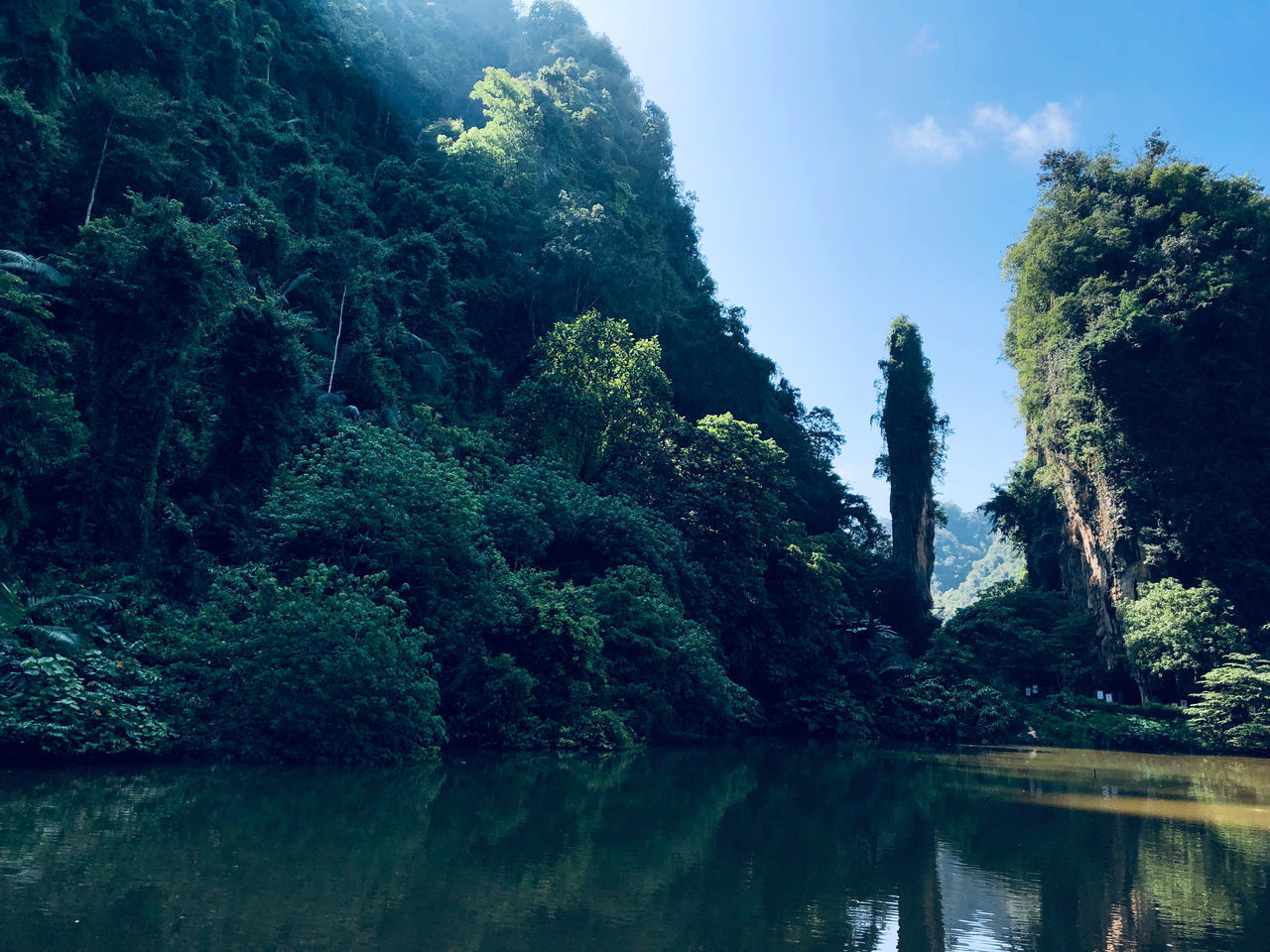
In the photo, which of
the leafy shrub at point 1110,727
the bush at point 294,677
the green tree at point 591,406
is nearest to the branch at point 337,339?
the green tree at point 591,406

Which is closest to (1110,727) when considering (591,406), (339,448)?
(591,406)

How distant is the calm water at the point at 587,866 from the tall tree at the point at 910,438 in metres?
32.9

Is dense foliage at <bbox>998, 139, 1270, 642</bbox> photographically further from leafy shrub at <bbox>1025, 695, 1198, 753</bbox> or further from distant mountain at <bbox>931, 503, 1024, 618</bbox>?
distant mountain at <bbox>931, 503, 1024, 618</bbox>

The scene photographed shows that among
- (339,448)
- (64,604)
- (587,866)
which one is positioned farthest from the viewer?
(339,448)

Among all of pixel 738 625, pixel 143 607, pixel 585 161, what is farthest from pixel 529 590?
pixel 585 161

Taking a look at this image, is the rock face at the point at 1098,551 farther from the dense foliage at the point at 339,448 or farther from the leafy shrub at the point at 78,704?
the leafy shrub at the point at 78,704

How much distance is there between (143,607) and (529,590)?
6720mm

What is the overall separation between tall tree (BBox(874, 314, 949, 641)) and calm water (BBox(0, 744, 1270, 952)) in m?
32.9

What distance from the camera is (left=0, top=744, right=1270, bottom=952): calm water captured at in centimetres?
544

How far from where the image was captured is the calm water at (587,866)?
544 centimetres

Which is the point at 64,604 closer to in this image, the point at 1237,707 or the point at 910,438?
the point at 1237,707

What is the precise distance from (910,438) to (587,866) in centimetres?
4177

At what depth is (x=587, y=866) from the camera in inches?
293

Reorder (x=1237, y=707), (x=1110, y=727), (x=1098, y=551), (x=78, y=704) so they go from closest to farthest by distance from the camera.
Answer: (x=78, y=704) < (x=1237, y=707) < (x=1110, y=727) < (x=1098, y=551)
